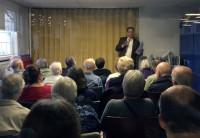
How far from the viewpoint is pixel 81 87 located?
3.02 m

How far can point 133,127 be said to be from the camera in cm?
193

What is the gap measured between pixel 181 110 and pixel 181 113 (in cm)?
2

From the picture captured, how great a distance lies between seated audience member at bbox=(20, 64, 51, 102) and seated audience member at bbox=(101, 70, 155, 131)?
1050 mm

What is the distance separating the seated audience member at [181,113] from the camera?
43.8 inches

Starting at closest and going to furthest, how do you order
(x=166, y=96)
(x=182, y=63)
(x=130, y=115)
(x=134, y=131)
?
(x=166, y=96), (x=134, y=131), (x=130, y=115), (x=182, y=63)

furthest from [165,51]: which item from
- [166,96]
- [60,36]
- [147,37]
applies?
[166,96]

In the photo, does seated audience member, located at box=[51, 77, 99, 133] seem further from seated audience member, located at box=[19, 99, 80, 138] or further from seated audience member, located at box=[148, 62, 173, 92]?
seated audience member, located at box=[148, 62, 173, 92]

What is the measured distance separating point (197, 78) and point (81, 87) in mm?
3351

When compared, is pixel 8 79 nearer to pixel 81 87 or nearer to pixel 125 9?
pixel 81 87

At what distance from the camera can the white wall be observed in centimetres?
701

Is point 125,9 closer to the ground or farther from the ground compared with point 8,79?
farther from the ground

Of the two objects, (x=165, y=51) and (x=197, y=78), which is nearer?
(x=197, y=78)

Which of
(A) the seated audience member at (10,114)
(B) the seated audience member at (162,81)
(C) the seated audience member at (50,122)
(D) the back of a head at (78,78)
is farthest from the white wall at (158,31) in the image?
(C) the seated audience member at (50,122)

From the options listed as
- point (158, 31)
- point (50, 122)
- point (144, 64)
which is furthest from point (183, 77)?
point (158, 31)
